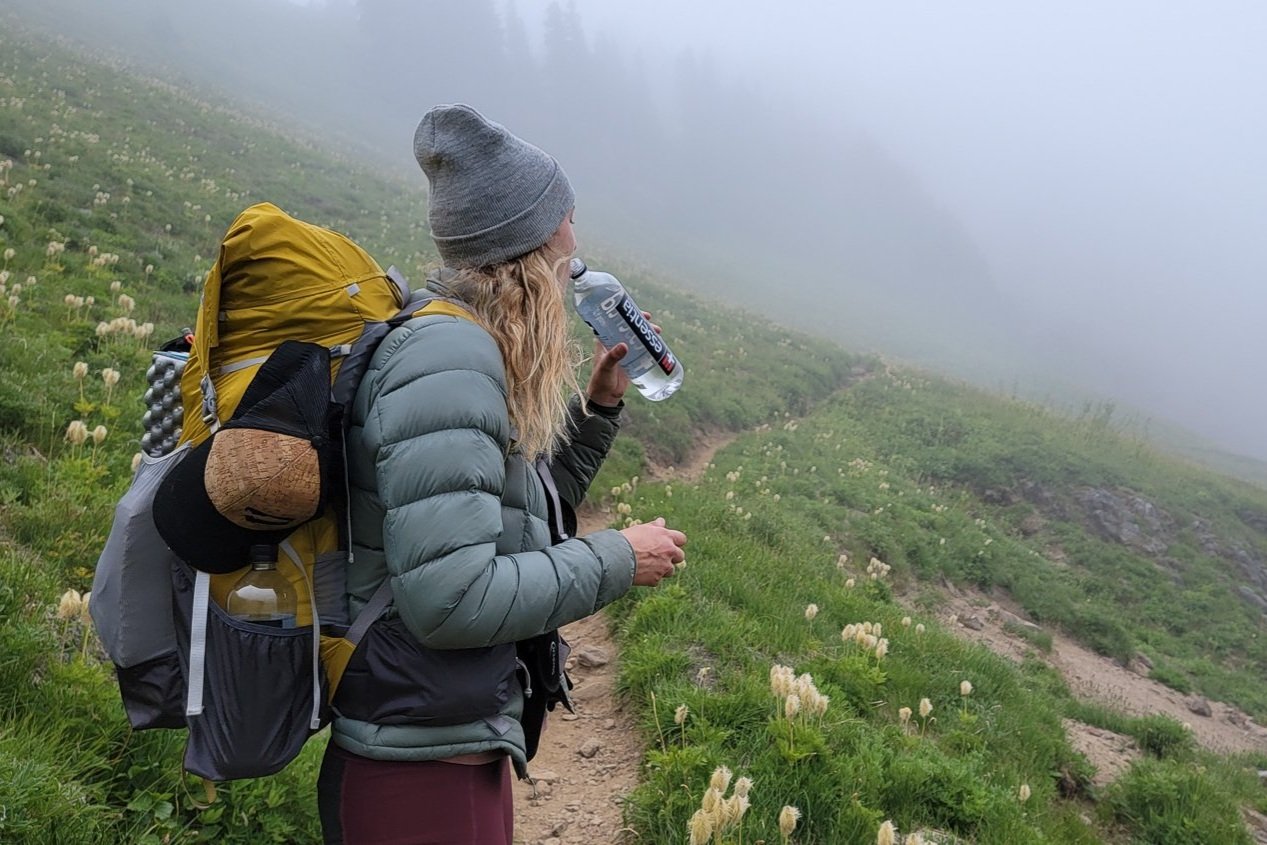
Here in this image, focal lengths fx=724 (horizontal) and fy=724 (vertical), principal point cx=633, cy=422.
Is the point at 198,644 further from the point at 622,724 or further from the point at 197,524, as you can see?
the point at 622,724

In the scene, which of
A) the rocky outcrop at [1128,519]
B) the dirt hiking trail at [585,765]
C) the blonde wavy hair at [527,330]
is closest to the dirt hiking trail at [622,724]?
the dirt hiking trail at [585,765]

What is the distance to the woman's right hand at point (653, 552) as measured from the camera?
2404 millimetres

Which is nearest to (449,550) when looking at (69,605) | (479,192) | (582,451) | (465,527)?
(465,527)

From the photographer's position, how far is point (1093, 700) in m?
10.3

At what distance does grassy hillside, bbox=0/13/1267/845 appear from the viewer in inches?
132

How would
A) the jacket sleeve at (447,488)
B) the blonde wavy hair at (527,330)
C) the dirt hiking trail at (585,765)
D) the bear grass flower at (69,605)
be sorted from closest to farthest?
the jacket sleeve at (447,488), the blonde wavy hair at (527,330), the bear grass flower at (69,605), the dirt hiking trail at (585,765)

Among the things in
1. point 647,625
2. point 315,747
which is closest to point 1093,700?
point 647,625

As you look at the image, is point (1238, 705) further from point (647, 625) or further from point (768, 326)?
point (768, 326)

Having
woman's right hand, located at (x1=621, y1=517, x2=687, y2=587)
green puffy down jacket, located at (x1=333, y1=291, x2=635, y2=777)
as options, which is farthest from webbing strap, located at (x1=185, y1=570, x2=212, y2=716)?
woman's right hand, located at (x1=621, y1=517, x2=687, y2=587)

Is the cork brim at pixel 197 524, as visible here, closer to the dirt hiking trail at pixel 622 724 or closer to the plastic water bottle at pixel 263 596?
the plastic water bottle at pixel 263 596

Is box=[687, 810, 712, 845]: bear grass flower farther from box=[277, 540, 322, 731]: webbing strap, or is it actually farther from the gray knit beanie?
the gray knit beanie

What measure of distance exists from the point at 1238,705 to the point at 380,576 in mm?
15916

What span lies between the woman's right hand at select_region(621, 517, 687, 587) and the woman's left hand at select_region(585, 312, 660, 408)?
2.82 feet

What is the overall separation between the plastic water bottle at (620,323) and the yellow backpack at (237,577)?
3.90ft
